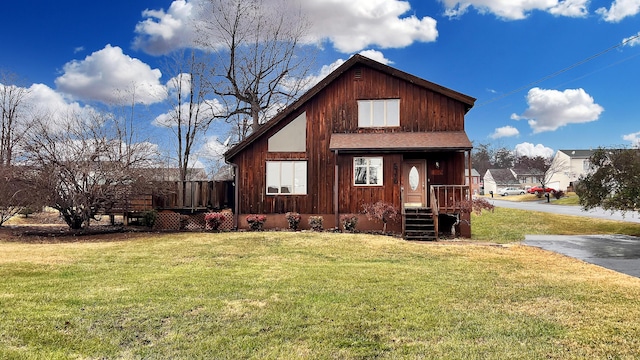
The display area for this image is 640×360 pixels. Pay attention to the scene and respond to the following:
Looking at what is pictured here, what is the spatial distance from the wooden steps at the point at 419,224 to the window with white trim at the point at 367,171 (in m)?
1.79

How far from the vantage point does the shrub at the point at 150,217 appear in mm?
16609

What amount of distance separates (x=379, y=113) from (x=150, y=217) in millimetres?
10755

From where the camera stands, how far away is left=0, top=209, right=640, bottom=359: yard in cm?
410

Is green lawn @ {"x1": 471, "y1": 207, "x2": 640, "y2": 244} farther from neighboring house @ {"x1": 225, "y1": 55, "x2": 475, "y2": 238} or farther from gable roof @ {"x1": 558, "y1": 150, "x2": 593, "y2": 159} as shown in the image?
gable roof @ {"x1": 558, "y1": 150, "x2": 593, "y2": 159}

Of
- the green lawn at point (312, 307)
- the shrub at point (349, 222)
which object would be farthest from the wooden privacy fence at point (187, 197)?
the green lawn at point (312, 307)

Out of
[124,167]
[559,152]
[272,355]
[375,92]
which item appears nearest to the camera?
[272,355]

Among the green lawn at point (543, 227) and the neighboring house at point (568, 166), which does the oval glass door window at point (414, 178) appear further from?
the neighboring house at point (568, 166)

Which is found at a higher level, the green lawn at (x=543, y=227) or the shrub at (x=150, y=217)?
the shrub at (x=150, y=217)

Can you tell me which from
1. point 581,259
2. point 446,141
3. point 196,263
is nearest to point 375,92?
point 446,141

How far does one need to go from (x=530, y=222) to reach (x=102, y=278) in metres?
20.2

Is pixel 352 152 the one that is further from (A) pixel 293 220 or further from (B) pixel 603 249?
(B) pixel 603 249

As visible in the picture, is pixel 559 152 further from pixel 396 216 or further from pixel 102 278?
pixel 102 278

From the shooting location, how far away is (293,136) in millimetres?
16297

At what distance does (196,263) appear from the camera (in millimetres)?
8758
